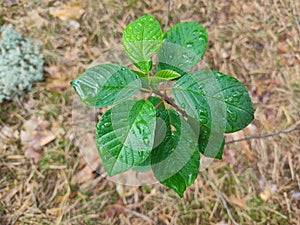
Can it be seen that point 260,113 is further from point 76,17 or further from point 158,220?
point 76,17

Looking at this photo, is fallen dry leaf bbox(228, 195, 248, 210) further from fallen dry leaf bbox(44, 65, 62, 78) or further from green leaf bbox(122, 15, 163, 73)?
fallen dry leaf bbox(44, 65, 62, 78)

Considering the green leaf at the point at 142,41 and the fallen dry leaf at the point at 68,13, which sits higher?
the fallen dry leaf at the point at 68,13

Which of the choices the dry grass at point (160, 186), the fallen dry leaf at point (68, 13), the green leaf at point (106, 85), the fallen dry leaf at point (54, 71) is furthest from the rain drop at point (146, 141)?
the fallen dry leaf at point (68, 13)

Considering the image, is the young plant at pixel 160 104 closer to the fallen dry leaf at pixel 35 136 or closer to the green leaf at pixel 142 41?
the green leaf at pixel 142 41

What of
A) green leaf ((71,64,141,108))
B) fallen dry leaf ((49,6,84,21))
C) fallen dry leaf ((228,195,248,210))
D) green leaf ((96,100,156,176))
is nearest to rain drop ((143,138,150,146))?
green leaf ((96,100,156,176))

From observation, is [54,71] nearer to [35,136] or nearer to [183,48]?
[35,136]

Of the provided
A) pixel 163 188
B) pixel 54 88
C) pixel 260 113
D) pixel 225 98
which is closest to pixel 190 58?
pixel 225 98
